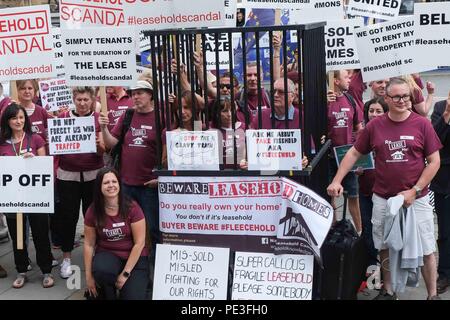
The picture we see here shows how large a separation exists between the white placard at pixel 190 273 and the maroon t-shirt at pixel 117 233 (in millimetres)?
265

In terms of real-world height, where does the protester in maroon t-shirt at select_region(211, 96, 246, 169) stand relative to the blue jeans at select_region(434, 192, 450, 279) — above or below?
above

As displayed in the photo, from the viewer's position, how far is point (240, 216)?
4957 mm

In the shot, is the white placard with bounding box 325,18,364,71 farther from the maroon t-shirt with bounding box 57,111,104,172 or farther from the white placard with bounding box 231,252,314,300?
the white placard with bounding box 231,252,314,300

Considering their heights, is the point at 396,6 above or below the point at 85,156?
above

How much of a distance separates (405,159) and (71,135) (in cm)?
297

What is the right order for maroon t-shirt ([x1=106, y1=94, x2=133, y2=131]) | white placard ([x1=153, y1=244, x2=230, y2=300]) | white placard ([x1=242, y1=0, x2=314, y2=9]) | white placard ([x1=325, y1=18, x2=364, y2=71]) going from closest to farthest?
white placard ([x1=153, y1=244, x2=230, y2=300])
white placard ([x1=325, y1=18, x2=364, y2=71])
maroon t-shirt ([x1=106, y1=94, x2=133, y2=131])
white placard ([x1=242, y1=0, x2=314, y2=9])

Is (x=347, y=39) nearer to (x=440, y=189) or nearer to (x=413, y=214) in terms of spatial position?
(x=440, y=189)

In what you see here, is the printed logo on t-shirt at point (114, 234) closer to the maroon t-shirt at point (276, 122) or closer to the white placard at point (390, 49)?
the maroon t-shirt at point (276, 122)

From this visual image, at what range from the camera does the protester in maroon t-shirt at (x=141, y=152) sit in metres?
5.78

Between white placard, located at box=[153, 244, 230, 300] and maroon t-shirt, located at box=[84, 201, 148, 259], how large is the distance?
26 cm

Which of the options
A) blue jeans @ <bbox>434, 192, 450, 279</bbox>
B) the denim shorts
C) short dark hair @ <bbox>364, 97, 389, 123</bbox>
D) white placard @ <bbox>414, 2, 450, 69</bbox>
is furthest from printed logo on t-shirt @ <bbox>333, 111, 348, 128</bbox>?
blue jeans @ <bbox>434, 192, 450, 279</bbox>

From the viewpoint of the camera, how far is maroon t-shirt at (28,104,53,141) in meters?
6.65

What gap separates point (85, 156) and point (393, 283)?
3040 mm
